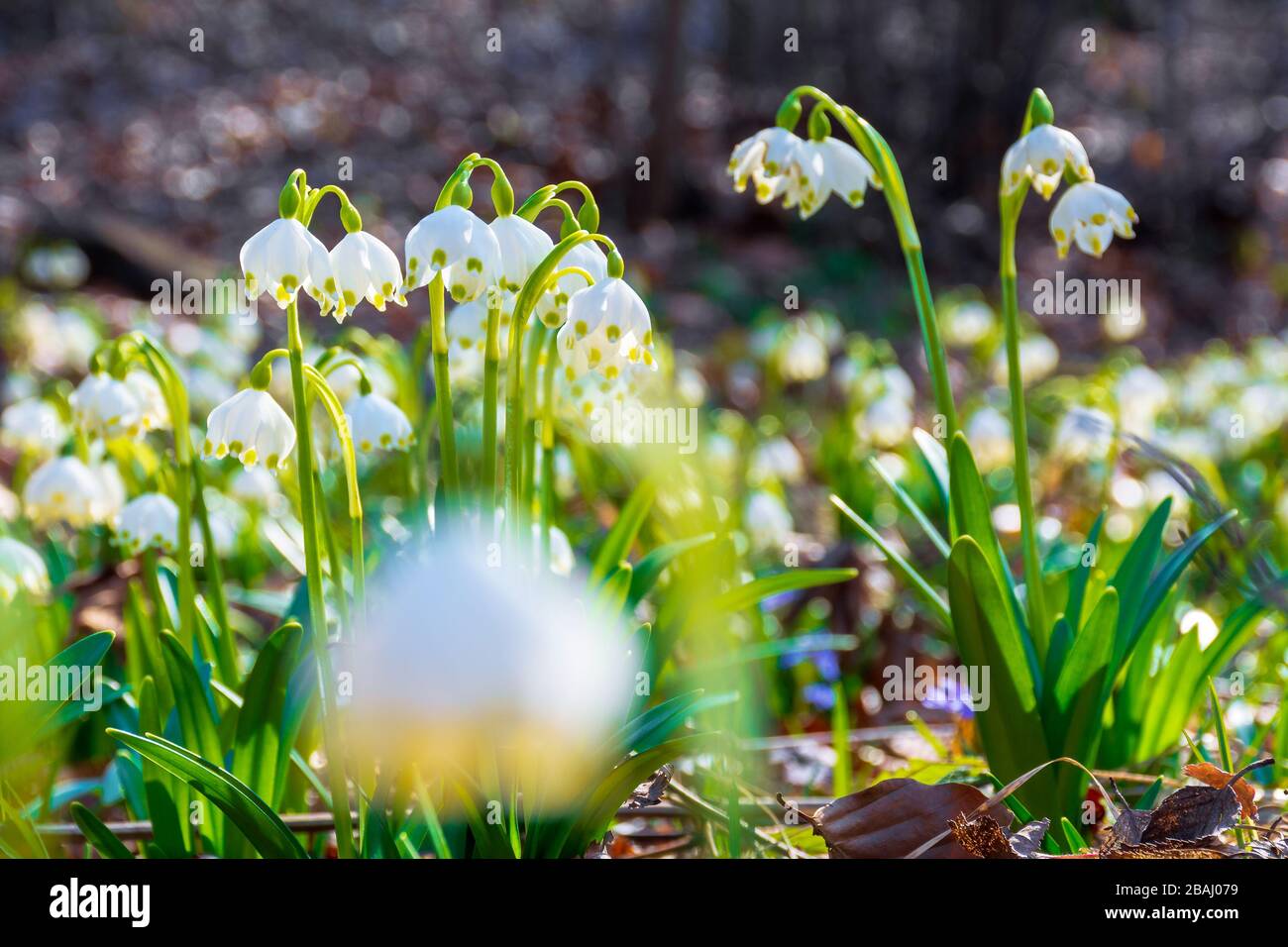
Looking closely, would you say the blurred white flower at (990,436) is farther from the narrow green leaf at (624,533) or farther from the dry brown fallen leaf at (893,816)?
the dry brown fallen leaf at (893,816)

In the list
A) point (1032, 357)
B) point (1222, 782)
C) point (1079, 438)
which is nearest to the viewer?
point (1222, 782)

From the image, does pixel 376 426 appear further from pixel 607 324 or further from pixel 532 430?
pixel 607 324

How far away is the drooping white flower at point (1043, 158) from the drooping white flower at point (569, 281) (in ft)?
1.86

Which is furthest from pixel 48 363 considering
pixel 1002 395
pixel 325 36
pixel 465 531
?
pixel 325 36

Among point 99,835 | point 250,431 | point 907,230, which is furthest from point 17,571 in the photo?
point 907,230

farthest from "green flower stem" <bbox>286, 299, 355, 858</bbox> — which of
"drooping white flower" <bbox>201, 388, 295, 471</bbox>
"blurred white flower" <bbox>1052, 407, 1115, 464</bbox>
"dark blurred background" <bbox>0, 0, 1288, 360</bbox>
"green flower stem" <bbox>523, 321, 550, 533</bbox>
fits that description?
"dark blurred background" <bbox>0, 0, 1288, 360</bbox>

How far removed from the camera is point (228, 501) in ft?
10.4

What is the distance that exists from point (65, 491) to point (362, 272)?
1067mm

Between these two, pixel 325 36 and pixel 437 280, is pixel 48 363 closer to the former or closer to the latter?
pixel 437 280

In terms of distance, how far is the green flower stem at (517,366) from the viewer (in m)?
1.30

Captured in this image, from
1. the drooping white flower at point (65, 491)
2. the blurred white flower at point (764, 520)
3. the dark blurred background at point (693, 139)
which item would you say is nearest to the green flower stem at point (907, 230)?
the blurred white flower at point (764, 520)

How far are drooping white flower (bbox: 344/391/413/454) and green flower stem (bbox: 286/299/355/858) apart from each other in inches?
11.3

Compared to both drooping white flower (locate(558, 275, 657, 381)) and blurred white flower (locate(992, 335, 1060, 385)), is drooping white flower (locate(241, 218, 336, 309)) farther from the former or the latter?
blurred white flower (locate(992, 335, 1060, 385))

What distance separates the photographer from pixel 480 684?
4.58 feet
